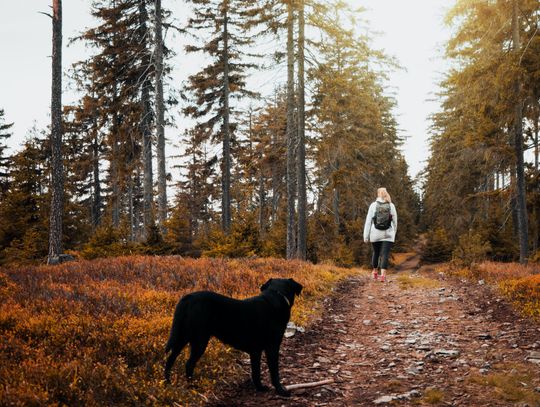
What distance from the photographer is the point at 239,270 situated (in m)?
10.1

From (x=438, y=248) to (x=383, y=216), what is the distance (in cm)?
2066

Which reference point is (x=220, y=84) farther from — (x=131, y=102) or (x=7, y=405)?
(x=7, y=405)

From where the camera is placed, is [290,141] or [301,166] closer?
[301,166]

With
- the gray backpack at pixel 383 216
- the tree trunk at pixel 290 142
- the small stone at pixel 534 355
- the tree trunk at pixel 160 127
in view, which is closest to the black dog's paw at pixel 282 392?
the small stone at pixel 534 355

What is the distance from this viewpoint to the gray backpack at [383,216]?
424 inches

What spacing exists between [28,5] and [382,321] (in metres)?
14.9

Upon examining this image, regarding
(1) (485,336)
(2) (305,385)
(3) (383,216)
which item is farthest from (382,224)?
(2) (305,385)

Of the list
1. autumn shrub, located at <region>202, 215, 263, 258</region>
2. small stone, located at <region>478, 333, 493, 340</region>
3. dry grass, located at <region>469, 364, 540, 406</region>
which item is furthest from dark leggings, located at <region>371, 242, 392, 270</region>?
dry grass, located at <region>469, 364, 540, 406</region>

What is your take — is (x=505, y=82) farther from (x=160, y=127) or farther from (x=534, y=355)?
(x=160, y=127)

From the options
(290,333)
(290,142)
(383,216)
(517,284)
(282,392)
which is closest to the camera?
(282,392)

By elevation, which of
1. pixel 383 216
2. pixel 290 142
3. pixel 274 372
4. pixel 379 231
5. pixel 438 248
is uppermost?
pixel 290 142

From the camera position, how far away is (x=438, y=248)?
1136 inches

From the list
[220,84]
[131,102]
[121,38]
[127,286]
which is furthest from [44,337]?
[220,84]

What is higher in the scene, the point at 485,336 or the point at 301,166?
the point at 301,166
